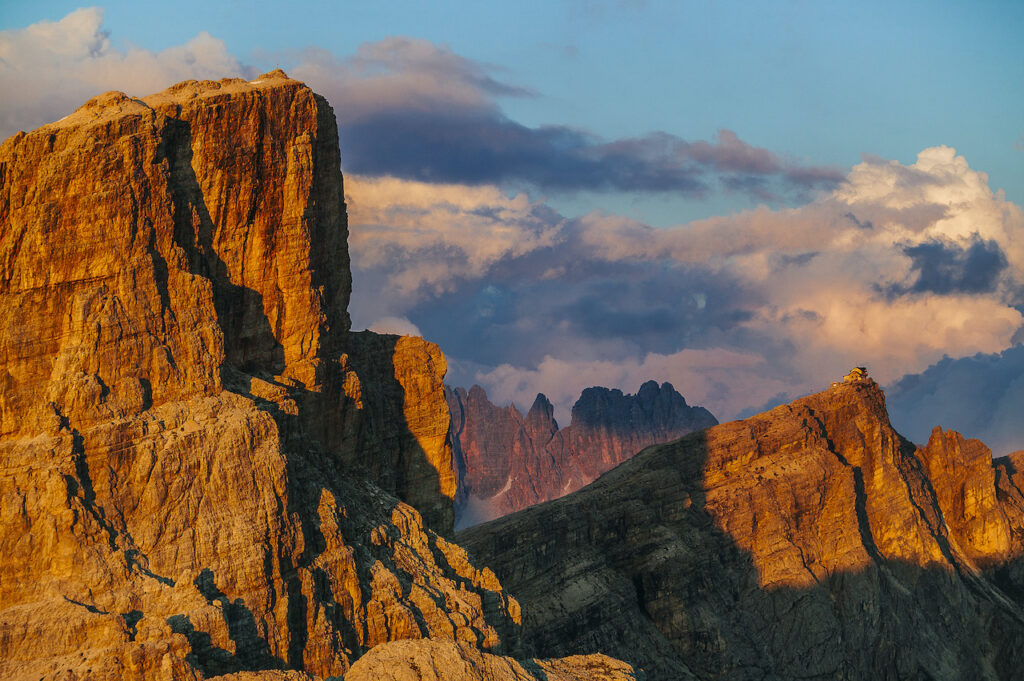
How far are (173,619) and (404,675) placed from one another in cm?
1183

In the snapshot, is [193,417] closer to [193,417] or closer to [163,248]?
[193,417]

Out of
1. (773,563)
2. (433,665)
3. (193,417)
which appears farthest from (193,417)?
(773,563)

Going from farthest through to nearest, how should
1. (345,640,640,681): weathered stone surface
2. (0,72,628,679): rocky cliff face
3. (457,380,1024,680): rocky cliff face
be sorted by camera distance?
(457,380,1024,680): rocky cliff face, (0,72,628,679): rocky cliff face, (345,640,640,681): weathered stone surface

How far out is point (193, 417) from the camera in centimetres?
7075

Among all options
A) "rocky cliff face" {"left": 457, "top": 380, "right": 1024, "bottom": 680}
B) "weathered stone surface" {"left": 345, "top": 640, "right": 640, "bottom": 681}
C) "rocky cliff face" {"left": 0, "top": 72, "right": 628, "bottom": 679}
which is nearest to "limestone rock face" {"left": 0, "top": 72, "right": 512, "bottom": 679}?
"rocky cliff face" {"left": 0, "top": 72, "right": 628, "bottom": 679}

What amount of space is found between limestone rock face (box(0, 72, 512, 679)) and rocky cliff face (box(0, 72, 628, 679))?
114 millimetres

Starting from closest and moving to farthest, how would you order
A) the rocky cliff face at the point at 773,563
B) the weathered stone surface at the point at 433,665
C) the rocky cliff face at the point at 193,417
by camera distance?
the weathered stone surface at the point at 433,665 → the rocky cliff face at the point at 193,417 → the rocky cliff face at the point at 773,563

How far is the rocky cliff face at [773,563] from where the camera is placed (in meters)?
129

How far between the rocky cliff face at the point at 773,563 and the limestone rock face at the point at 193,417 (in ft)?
140

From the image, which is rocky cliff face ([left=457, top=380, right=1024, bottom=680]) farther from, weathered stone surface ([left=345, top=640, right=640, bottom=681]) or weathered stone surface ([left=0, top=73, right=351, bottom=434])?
weathered stone surface ([left=345, top=640, right=640, bottom=681])

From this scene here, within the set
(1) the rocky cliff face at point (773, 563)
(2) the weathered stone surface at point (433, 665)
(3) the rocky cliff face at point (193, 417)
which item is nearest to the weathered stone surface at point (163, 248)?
(3) the rocky cliff face at point (193, 417)

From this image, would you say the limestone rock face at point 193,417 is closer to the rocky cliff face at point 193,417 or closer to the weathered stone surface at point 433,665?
the rocky cliff face at point 193,417

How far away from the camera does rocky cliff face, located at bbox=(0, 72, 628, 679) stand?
2562 inches

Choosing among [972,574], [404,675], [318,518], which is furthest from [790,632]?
[404,675]
